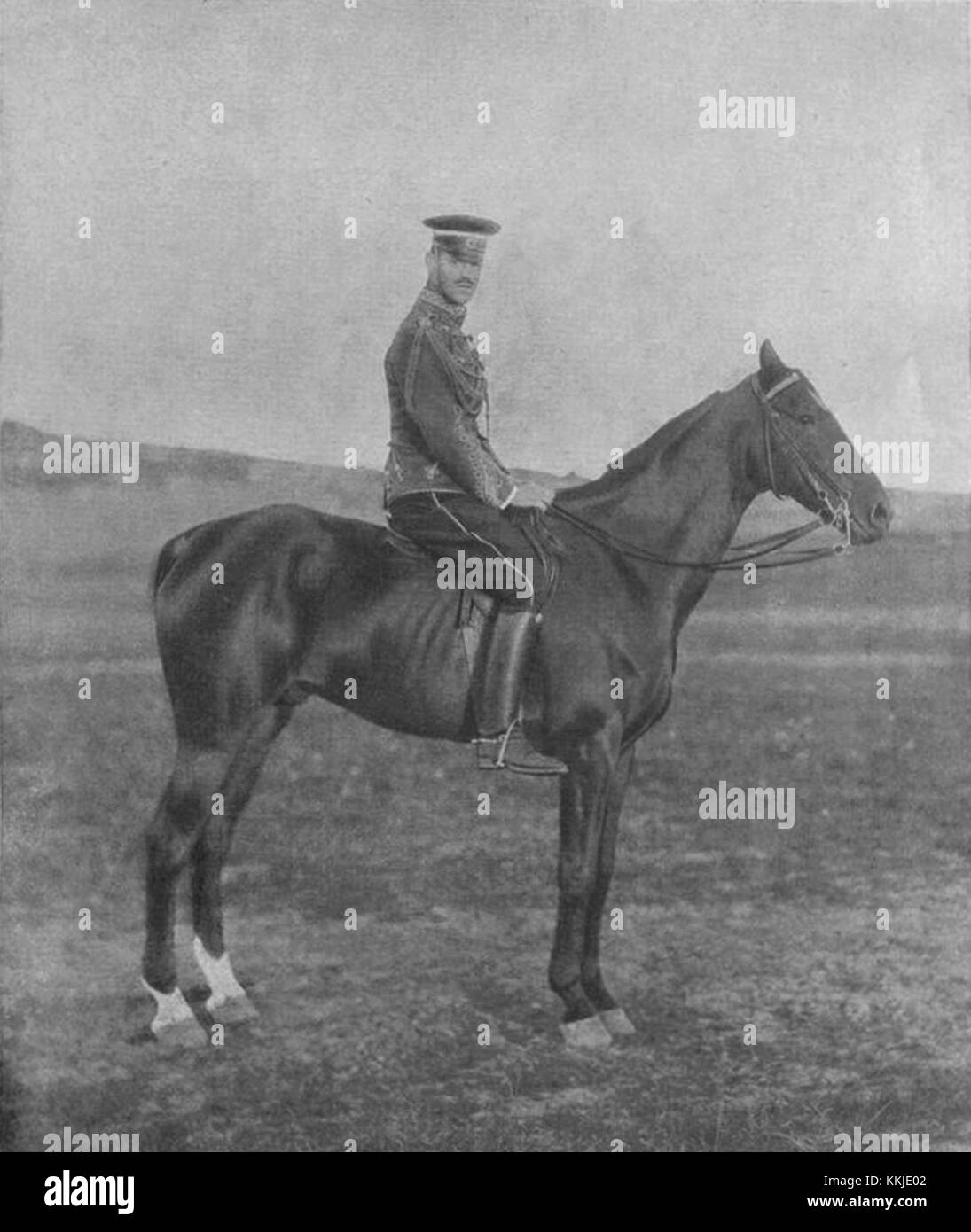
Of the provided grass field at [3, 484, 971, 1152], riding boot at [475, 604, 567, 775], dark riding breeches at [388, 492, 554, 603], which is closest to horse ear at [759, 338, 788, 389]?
grass field at [3, 484, 971, 1152]

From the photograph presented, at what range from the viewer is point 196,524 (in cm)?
537

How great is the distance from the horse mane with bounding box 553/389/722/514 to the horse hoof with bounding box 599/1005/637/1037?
68.4 inches

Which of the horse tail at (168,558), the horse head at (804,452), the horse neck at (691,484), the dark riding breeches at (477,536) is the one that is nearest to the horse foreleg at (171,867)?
the horse tail at (168,558)

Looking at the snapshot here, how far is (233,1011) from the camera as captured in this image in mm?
5219

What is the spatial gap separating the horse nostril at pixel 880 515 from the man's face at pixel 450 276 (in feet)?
5.22

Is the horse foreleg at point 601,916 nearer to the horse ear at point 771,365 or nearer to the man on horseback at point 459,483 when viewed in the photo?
the man on horseback at point 459,483

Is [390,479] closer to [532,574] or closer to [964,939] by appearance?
[532,574]

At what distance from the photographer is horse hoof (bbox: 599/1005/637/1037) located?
5.22m

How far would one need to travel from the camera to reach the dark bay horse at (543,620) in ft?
16.6

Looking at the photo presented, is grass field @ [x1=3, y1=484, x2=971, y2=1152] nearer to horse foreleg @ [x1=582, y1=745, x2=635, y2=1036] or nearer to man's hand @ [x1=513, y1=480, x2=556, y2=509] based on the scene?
horse foreleg @ [x1=582, y1=745, x2=635, y2=1036]

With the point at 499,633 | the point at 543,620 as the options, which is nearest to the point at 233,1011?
the point at 499,633

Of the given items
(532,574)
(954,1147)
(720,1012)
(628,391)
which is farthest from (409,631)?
(954,1147)

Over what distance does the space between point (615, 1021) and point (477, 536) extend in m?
1.75
